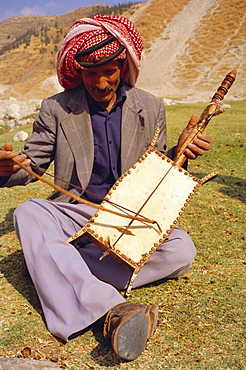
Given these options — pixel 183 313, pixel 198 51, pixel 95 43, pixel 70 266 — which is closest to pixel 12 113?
pixel 95 43

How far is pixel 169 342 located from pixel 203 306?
0.43m

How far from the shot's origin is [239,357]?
72.9 inches

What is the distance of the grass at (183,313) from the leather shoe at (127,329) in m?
0.10

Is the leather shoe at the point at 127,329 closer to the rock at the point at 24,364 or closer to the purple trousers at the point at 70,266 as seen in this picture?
the purple trousers at the point at 70,266

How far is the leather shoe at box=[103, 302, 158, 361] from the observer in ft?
5.81

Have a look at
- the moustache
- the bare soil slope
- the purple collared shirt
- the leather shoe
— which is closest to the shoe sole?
the leather shoe

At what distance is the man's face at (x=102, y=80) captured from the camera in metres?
2.74

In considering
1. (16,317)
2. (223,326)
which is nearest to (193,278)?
(223,326)

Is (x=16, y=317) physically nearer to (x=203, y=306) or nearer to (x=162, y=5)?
(x=203, y=306)

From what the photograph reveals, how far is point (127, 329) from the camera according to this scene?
1.78 metres

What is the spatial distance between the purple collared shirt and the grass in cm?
78

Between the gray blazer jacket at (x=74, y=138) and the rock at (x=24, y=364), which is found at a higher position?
the gray blazer jacket at (x=74, y=138)

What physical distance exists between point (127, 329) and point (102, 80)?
168cm

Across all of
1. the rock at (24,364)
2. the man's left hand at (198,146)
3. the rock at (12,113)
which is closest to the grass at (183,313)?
the rock at (24,364)
